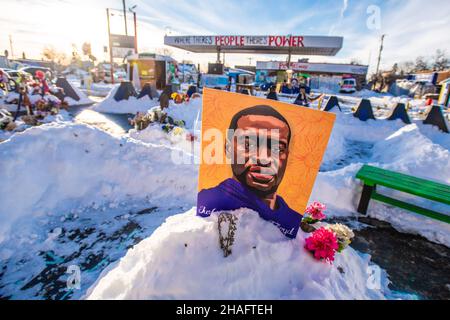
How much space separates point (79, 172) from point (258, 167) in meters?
3.87

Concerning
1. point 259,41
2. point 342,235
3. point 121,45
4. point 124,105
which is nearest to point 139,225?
point 342,235

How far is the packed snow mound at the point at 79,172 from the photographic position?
4066mm

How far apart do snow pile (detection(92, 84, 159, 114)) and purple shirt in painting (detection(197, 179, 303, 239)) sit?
1205 centimetres

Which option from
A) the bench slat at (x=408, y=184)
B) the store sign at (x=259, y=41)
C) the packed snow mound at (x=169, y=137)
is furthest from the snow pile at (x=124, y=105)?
the store sign at (x=259, y=41)

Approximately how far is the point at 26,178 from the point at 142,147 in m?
2.21

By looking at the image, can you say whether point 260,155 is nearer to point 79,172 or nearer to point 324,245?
point 324,245

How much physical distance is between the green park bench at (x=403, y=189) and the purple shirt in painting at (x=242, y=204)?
245 cm

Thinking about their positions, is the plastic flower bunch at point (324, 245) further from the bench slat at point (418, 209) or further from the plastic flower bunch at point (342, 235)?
the bench slat at point (418, 209)

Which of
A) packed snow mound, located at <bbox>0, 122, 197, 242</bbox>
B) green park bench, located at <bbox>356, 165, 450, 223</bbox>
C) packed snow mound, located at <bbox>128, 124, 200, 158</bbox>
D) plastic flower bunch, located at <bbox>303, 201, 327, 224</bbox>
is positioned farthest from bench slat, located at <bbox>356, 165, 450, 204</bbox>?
packed snow mound, located at <bbox>128, 124, 200, 158</bbox>

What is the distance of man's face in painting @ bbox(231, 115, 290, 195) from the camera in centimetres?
270

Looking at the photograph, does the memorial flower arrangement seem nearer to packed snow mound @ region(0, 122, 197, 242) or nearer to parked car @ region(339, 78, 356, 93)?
packed snow mound @ region(0, 122, 197, 242)
